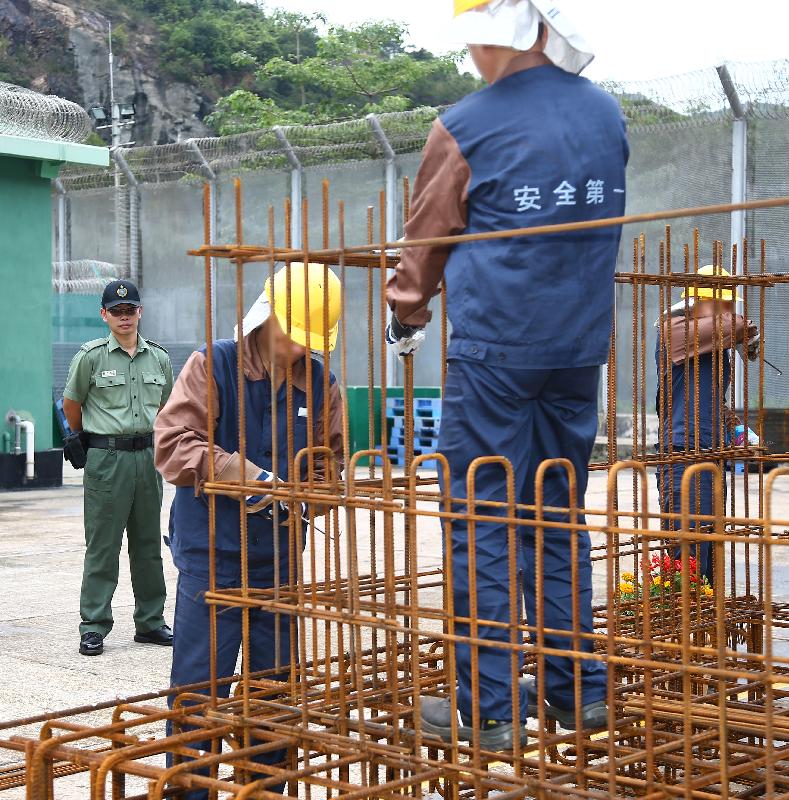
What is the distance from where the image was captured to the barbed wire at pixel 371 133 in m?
15.9

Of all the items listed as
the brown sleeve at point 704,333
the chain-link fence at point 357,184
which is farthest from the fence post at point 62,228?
the brown sleeve at point 704,333

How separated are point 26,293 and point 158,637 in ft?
30.0

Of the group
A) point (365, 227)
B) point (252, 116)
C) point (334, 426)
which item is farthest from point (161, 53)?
point (334, 426)

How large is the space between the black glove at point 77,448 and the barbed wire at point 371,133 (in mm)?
10434

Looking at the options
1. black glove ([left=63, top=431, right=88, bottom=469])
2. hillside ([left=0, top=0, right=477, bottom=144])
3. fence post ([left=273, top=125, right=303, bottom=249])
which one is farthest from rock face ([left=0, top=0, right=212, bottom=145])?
black glove ([left=63, top=431, right=88, bottom=469])

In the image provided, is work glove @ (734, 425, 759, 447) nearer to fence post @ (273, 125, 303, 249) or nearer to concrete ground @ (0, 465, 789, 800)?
concrete ground @ (0, 465, 789, 800)

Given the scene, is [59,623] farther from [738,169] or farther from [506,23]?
[738,169]

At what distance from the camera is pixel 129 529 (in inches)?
293

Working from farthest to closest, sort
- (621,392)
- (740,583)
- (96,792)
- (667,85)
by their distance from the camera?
(621,392), (667,85), (740,583), (96,792)

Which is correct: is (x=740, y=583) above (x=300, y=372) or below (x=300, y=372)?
below

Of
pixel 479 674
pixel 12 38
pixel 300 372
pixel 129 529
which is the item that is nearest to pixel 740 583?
pixel 129 529

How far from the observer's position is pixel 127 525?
24.4 feet

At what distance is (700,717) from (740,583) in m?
5.66

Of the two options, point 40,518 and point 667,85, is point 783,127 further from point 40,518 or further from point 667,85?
point 40,518
